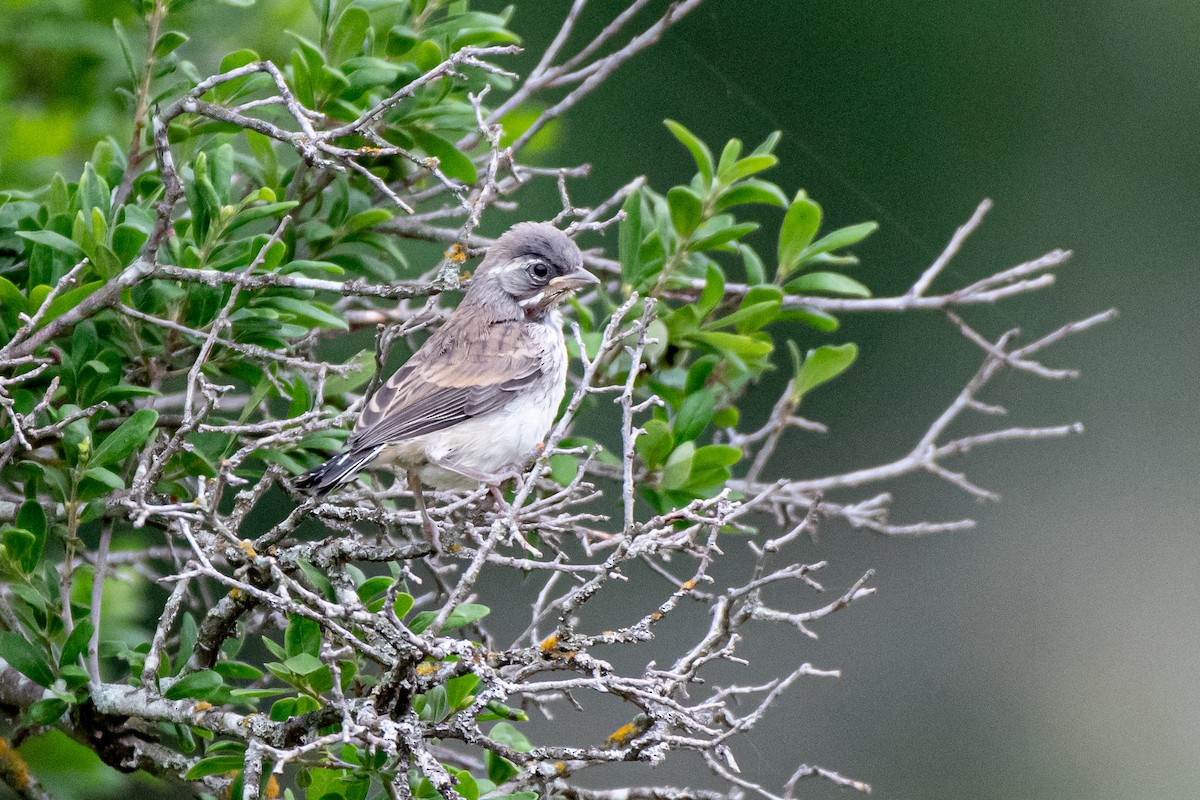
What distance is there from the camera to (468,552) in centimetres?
309

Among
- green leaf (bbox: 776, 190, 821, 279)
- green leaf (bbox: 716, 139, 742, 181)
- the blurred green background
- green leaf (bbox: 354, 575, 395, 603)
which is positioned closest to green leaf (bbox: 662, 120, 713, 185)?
green leaf (bbox: 716, 139, 742, 181)

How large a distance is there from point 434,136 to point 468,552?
1386 mm

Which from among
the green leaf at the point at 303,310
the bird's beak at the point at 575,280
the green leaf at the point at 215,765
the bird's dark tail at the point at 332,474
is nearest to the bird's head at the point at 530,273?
the bird's beak at the point at 575,280

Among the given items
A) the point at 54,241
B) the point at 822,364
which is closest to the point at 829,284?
the point at 822,364

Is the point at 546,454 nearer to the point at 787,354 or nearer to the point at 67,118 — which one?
the point at 67,118

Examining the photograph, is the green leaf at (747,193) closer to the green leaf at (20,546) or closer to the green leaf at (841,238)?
the green leaf at (841,238)

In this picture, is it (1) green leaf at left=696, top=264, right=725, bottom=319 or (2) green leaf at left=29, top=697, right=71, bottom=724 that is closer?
(2) green leaf at left=29, top=697, right=71, bottom=724

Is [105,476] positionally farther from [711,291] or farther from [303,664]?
[711,291]

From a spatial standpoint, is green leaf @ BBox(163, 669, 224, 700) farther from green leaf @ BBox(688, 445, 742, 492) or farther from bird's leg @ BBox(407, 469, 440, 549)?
green leaf @ BBox(688, 445, 742, 492)

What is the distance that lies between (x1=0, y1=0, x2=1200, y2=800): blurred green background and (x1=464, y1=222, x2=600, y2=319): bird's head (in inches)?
187

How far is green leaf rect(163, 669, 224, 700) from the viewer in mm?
2965

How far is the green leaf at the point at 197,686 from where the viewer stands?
296 centimetres

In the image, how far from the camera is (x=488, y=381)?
4.14m

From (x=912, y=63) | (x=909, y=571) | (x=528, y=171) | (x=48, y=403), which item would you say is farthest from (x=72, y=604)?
(x=912, y=63)
